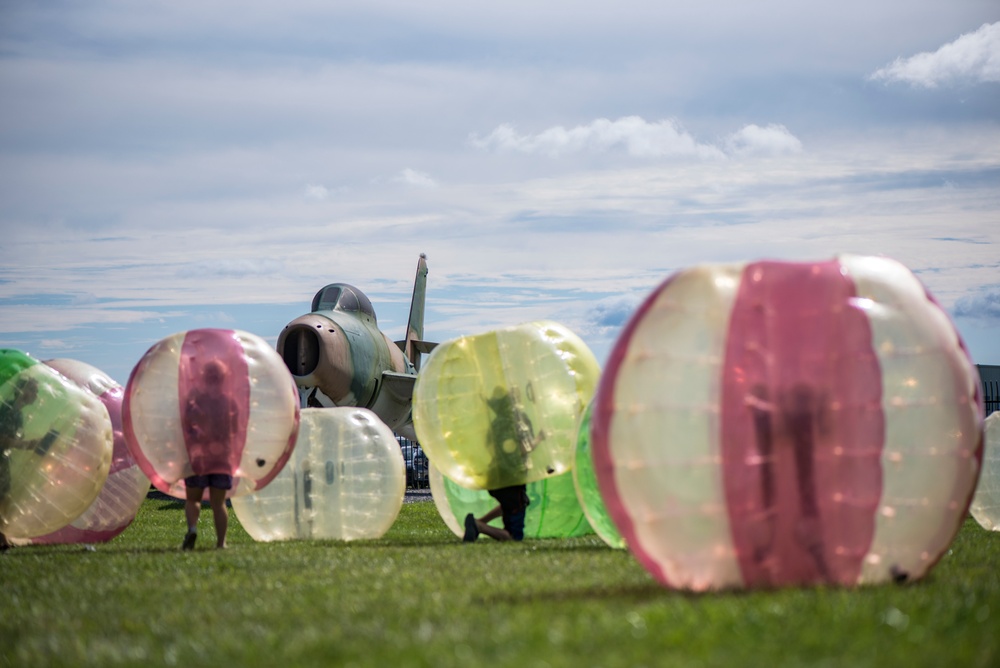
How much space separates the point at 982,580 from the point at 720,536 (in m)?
2.10

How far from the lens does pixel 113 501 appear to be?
13289 mm

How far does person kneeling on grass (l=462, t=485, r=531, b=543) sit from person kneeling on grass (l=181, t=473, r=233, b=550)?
252cm

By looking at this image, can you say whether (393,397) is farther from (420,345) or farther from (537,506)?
(537,506)

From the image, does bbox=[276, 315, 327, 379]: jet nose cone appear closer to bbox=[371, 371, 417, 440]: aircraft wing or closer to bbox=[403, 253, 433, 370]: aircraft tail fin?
bbox=[371, 371, 417, 440]: aircraft wing

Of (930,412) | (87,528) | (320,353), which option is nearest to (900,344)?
(930,412)

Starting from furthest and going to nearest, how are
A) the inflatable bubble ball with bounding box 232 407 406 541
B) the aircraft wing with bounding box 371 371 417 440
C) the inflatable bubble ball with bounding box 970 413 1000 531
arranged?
the aircraft wing with bounding box 371 371 417 440 → the inflatable bubble ball with bounding box 970 413 1000 531 → the inflatable bubble ball with bounding box 232 407 406 541

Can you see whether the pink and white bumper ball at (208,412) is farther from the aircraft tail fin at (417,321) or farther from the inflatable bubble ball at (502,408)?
the aircraft tail fin at (417,321)

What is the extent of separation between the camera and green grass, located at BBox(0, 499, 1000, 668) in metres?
4.52

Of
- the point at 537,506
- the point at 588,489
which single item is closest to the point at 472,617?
the point at 588,489

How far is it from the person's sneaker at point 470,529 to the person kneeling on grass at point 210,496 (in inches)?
97.2

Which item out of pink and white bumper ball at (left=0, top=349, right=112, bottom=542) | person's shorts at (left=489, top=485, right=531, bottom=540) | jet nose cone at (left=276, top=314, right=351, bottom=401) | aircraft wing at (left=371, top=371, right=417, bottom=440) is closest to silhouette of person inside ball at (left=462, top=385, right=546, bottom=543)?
person's shorts at (left=489, top=485, right=531, bottom=540)

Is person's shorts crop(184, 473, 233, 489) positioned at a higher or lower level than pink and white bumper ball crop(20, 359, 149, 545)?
higher

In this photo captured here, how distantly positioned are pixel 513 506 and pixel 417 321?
30.1 m

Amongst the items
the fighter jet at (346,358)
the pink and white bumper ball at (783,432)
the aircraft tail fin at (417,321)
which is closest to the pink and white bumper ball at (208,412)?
the pink and white bumper ball at (783,432)
